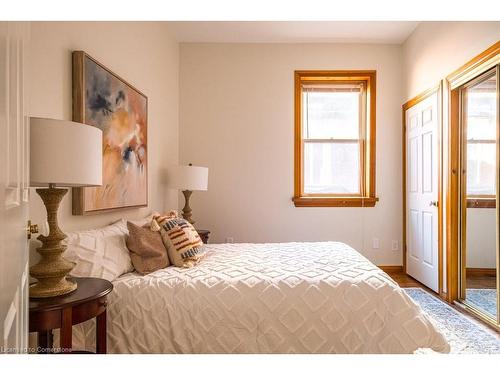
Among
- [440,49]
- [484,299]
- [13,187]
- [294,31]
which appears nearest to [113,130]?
[13,187]

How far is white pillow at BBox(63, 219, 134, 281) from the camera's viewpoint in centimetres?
180

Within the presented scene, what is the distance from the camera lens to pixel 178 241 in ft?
7.47

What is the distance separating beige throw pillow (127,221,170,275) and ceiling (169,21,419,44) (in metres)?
2.72

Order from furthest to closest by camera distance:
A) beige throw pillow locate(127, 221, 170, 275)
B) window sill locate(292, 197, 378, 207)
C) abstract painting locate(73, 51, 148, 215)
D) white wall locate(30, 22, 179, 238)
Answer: window sill locate(292, 197, 378, 207) < abstract painting locate(73, 51, 148, 215) < beige throw pillow locate(127, 221, 170, 275) < white wall locate(30, 22, 179, 238)

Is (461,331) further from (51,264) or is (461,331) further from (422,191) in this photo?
(51,264)

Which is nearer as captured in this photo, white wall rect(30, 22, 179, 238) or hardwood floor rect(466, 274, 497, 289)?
white wall rect(30, 22, 179, 238)

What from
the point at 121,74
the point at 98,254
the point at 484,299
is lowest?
the point at 484,299

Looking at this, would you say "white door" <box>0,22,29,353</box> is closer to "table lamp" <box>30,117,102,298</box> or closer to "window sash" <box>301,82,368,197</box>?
"table lamp" <box>30,117,102,298</box>

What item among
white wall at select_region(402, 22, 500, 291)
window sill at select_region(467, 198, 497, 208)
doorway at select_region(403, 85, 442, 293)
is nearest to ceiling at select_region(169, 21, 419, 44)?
white wall at select_region(402, 22, 500, 291)

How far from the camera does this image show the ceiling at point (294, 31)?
150 inches

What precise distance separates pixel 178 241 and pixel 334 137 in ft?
9.26

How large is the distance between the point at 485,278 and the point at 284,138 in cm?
254

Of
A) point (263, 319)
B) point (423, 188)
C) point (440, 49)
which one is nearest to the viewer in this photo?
point (263, 319)
